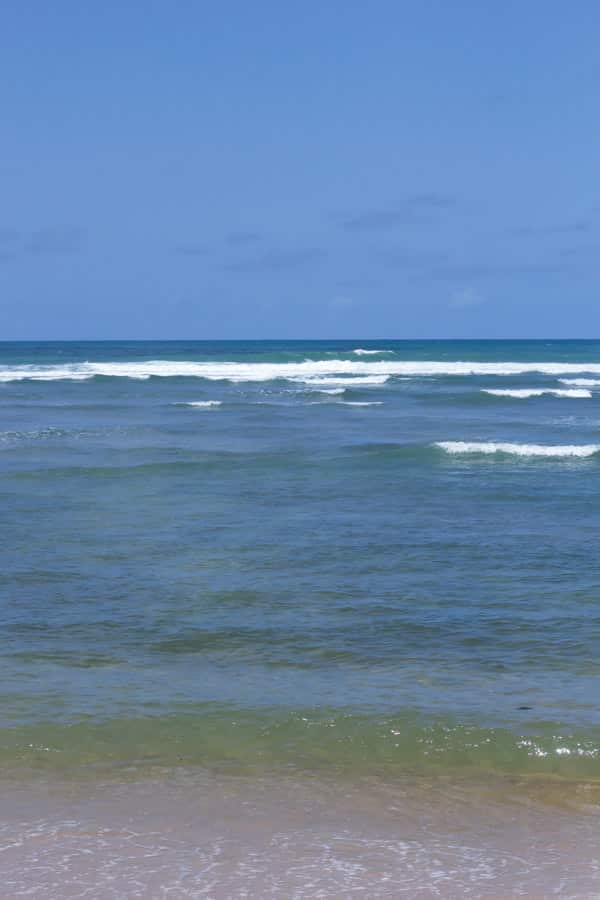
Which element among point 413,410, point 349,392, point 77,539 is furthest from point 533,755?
point 349,392

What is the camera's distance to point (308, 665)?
28.2ft

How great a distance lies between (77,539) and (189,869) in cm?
867

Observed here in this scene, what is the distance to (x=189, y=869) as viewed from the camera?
5.25 m

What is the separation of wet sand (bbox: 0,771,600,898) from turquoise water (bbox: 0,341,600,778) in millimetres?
352

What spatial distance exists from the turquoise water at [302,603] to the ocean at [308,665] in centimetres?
3

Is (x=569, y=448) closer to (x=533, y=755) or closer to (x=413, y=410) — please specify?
(x=413, y=410)

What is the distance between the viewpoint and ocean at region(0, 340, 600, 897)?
556 centimetres

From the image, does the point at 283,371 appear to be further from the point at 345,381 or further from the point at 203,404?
the point at 203,404

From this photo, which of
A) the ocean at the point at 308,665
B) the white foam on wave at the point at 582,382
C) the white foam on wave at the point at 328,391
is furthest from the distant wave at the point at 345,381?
the ocean at the point at 308,665

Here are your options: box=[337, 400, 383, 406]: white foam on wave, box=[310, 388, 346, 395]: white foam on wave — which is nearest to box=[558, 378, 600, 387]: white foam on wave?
box=[310, 388, 346, 395]: white foam on wave

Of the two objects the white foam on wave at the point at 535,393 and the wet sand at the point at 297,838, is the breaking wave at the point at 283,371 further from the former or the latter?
the wet sand at the point at 297,838

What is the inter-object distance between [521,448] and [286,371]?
40.9m

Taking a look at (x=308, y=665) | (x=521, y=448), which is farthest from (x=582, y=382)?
(x=308, y=665)

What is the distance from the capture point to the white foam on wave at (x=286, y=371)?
54719 millimetres
